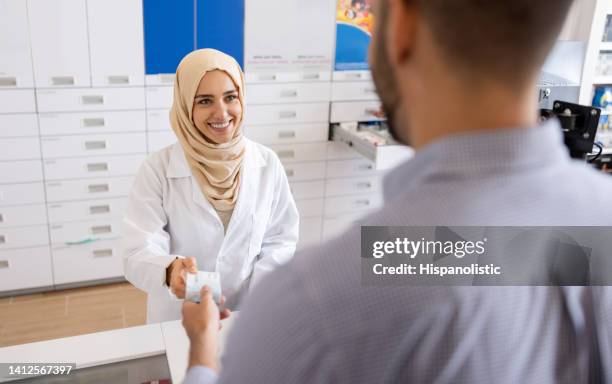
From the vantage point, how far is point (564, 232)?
0.52 m

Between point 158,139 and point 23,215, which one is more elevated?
point 158,139

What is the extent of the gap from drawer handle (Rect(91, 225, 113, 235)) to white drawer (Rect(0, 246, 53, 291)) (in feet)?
0.87

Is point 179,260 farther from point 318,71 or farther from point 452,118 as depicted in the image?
point 318,71

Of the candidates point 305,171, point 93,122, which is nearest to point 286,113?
point 305,171

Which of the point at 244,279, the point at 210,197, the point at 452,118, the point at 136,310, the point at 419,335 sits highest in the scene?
the point at 452,118

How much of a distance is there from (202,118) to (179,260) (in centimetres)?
49

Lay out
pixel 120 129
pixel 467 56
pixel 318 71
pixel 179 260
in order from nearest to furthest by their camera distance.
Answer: pixel 467 56 < pixel 179 260 < pixel 120 129 < pixel 318 71

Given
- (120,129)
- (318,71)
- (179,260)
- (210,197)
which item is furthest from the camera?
(318,71)

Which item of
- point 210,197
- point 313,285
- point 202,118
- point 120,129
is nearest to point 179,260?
point 210,197

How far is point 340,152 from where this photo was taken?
3725 millimetres

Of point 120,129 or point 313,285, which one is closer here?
point 313,285

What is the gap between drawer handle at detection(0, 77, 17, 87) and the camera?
2.89m

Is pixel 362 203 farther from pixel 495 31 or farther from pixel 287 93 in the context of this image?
pixel 495 31

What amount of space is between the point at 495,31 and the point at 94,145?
9.83 ft
